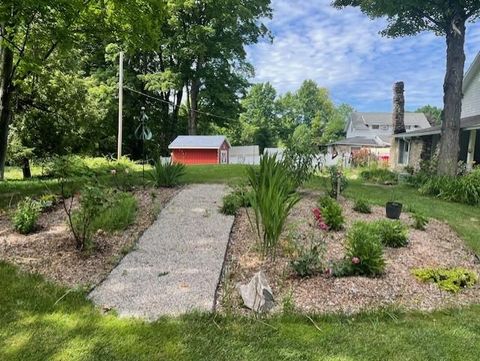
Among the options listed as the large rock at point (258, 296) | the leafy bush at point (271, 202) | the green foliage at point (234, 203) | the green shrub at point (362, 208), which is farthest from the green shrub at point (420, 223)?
the large rock at point (258, 296)

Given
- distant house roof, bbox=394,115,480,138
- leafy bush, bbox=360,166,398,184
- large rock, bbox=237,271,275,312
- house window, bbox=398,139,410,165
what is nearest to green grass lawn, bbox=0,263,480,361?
large rock, bbox=237,271,275,312

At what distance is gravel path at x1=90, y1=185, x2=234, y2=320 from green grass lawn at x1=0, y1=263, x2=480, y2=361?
20 cm

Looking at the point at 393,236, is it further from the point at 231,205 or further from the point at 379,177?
the point at 379,177

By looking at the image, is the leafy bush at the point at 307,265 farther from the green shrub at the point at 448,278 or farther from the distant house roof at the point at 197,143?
the distant house roof at the point at 197,143

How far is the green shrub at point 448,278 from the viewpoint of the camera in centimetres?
365

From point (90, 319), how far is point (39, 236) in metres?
2.19

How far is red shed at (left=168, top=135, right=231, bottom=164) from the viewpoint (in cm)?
2275

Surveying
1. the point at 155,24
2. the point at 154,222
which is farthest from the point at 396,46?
the point at 154,222

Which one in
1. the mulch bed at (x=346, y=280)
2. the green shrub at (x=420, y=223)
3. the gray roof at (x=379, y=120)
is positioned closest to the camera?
the mulch bed at (x=346, y=280)

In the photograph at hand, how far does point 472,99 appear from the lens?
52.4 ft

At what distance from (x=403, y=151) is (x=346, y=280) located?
18.7 m

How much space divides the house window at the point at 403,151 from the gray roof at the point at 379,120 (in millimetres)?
25171

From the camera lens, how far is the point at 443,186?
32.7 feet

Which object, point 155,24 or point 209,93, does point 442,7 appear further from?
point 209,93
